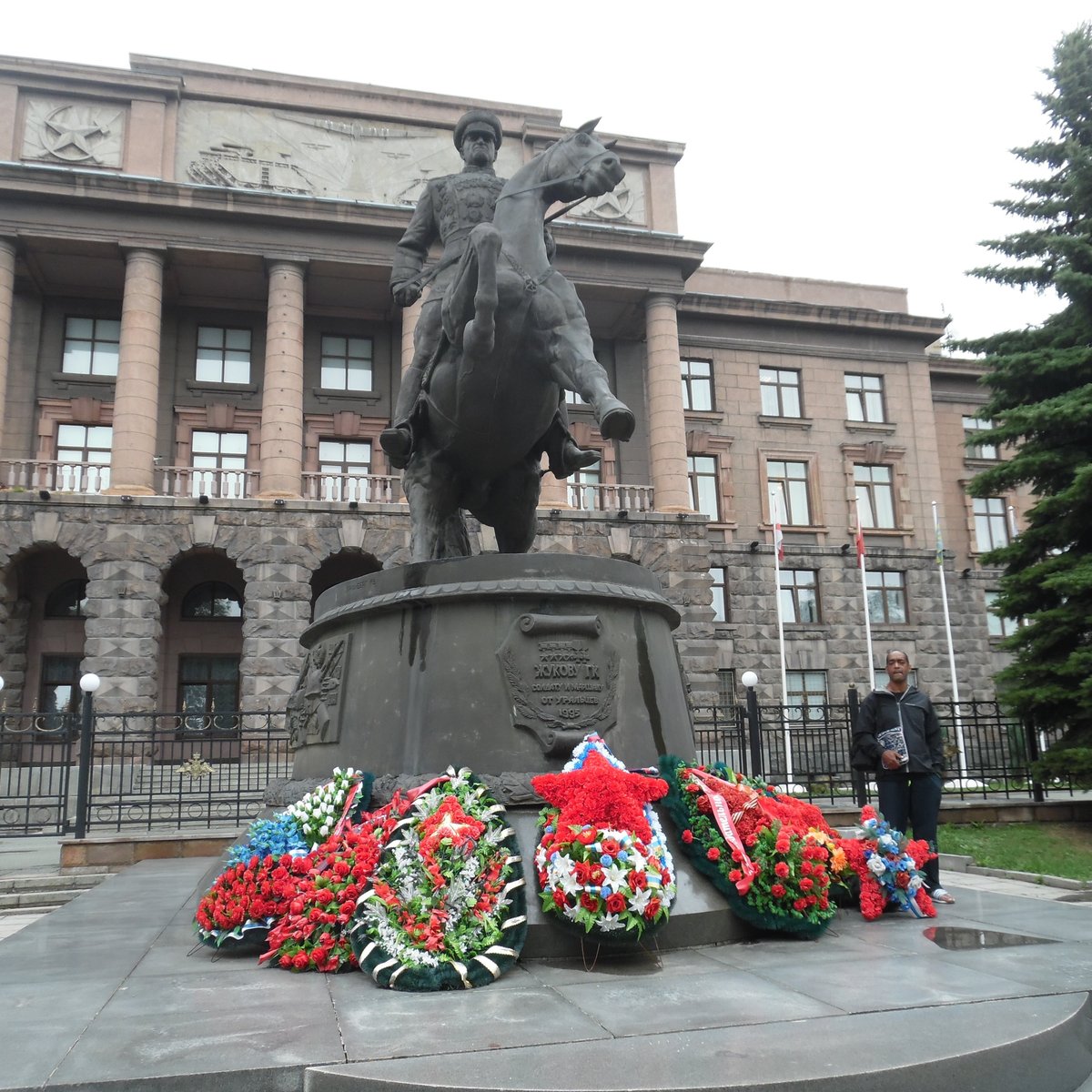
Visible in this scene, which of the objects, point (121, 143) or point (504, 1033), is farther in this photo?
point (121, 143)

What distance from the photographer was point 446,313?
23.5 ft

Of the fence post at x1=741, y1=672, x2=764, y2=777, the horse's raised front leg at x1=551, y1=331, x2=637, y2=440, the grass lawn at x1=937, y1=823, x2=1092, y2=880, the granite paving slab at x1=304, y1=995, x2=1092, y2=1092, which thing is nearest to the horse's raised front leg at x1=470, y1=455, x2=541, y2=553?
the horse's raised front leg at x1=551, y1=331, x2=637, y2=440

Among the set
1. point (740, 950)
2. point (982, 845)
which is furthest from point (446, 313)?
point (982, 845)

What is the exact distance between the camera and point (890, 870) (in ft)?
20.8

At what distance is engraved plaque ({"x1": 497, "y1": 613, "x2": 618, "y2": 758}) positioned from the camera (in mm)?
6191

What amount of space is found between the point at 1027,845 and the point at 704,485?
963 inches

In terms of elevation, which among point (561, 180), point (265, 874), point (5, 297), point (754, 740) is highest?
point (5, 297)

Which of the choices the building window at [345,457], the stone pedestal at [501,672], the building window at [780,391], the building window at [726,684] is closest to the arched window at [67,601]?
the building window at [345,457]

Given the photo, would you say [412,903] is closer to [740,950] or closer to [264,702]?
[740,950]

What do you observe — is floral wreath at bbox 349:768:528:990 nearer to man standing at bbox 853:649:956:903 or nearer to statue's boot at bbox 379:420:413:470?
statue's boot at bbox 379:420:413:470

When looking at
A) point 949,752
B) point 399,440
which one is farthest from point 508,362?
point 949,752

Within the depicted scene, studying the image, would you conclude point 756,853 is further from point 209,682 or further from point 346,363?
point 346,363

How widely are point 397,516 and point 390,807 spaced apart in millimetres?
24724

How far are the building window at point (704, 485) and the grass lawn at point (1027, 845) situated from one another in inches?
867
